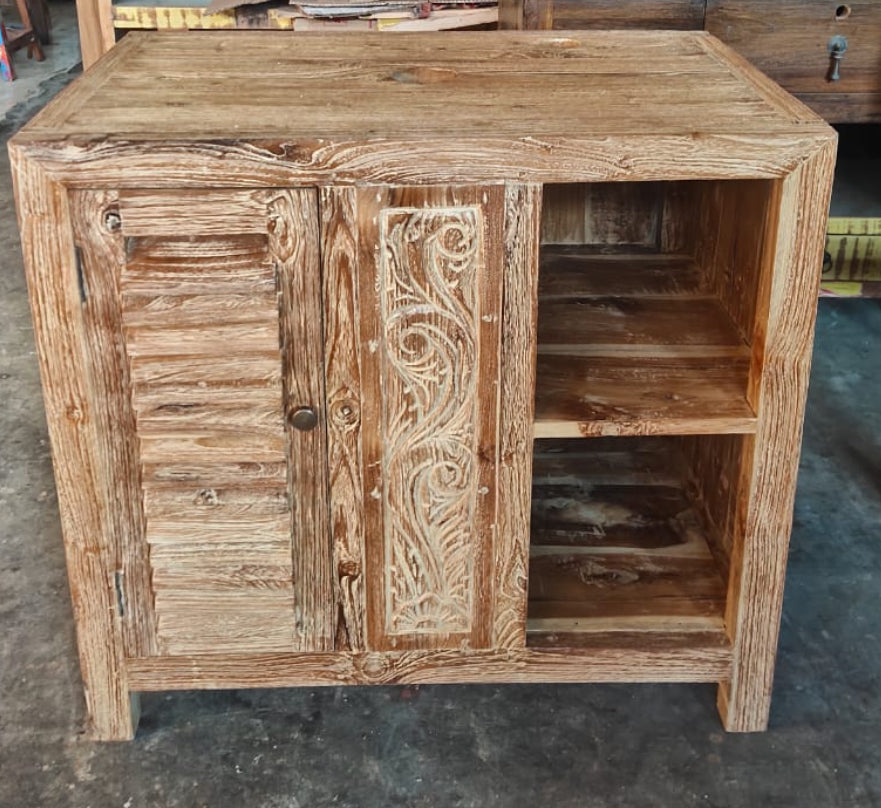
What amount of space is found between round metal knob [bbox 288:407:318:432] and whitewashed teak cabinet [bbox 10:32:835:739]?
1cm

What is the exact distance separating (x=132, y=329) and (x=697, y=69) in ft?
2.52

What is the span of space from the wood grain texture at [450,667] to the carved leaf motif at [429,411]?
53mm

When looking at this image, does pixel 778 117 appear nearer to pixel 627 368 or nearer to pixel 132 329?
pixel 627 368

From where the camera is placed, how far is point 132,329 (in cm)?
125

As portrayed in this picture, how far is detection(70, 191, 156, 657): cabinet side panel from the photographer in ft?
3.94

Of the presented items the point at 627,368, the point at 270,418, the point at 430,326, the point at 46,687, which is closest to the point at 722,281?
the point at 627,368

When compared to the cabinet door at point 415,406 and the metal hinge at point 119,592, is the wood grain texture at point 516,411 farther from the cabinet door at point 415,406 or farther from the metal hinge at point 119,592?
the metal hinge at point 119,592

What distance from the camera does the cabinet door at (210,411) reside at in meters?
1.21

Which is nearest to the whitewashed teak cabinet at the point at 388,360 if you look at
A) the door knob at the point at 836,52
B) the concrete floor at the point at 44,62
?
the door knob at the point at 836,52

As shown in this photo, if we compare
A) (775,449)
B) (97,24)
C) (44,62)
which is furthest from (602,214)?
(44,62)

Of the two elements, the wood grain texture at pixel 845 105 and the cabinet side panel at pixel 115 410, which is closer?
the cabinet side panel at pixel 115 410

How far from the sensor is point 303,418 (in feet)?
4.23

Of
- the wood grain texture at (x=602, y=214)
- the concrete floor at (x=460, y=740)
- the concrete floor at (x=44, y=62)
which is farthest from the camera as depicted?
the concrete floor at (x=44, y=62)

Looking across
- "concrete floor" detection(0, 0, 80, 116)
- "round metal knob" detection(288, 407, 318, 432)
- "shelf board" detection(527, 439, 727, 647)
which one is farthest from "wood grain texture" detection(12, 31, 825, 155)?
"concrete floor" detection(0, 0, 80, 116)
